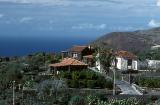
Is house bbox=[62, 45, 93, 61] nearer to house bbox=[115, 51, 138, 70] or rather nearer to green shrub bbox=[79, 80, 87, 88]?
house bbox=[115, 51, 138, 70]

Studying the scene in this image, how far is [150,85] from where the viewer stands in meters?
60.9

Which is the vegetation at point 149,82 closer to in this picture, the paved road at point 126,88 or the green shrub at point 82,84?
the paved road at point 126,88

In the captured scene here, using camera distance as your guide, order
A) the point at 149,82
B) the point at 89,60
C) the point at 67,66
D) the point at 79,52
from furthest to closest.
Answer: the point at 79,52 < the point at 89,60 < the point at 67,66 < the point at 149,82

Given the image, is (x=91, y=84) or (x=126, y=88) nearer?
(x=91, y=84)

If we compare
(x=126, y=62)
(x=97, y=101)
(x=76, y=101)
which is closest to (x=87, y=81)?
(x=97, y=101)

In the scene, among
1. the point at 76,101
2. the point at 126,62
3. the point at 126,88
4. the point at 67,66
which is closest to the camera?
the point at 76,101

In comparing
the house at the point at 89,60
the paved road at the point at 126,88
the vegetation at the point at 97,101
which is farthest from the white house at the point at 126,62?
the vegetation at the point at 97,101

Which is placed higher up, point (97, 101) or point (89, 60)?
point (89, 60)

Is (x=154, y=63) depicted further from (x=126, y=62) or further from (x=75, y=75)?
(x=75, y=75)

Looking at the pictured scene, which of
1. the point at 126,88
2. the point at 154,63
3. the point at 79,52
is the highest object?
the point at 79,52

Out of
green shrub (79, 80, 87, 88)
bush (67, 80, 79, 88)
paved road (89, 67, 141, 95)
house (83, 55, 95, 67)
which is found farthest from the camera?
house (83, 55, 95, 67)

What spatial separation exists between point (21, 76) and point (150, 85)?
1425 centimetres

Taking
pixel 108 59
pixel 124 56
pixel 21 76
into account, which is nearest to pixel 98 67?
pixel 108 59

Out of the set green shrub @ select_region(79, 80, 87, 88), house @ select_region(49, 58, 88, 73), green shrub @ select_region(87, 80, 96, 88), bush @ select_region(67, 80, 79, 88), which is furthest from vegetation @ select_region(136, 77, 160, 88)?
house @ select_region(49, 58, 88, 73)
